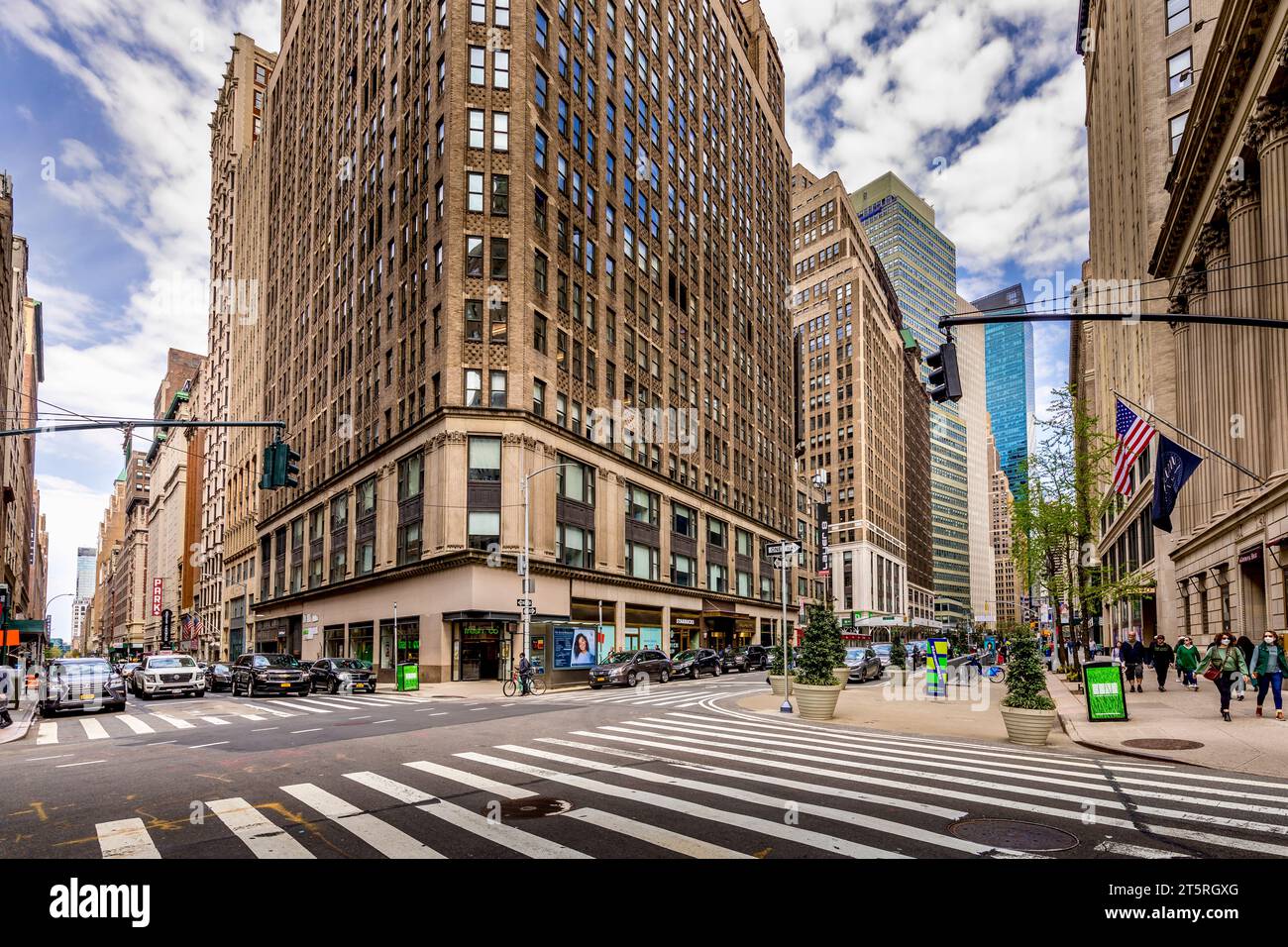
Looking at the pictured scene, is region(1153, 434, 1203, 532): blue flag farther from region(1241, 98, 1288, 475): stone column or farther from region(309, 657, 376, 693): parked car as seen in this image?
region(309, 657, 376, 693): parked car

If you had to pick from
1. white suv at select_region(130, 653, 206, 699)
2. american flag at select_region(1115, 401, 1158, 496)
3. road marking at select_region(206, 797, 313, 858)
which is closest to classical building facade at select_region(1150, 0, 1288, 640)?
american flag at select_region(1115, 401, 1158, 496)

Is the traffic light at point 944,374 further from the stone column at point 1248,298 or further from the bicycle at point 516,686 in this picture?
the bicycle at point 516,686

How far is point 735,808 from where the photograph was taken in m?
8.96

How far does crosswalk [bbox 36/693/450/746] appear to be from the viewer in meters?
19.2

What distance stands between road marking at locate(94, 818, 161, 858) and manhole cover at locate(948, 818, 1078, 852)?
7.49m

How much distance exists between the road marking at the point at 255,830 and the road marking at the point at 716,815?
3.68m

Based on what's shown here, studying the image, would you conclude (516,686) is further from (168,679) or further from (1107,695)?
(1107,695)

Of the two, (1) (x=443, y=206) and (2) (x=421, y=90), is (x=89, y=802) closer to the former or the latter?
(1) (x=443, y=206)
